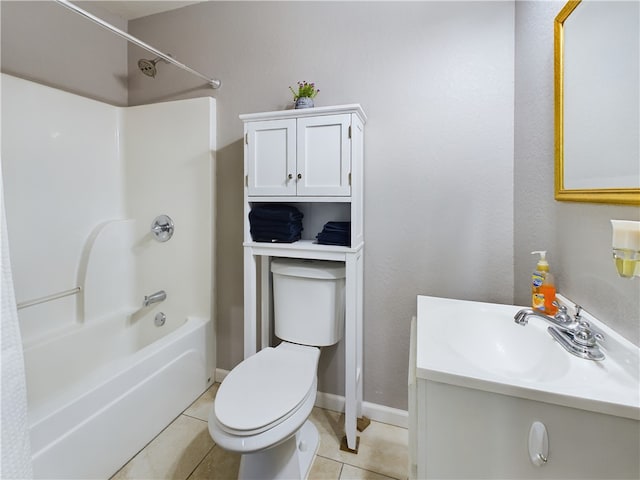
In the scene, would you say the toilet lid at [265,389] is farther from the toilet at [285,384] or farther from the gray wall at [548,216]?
the gray wall at [548,216]

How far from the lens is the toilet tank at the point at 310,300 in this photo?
1414 millimetres

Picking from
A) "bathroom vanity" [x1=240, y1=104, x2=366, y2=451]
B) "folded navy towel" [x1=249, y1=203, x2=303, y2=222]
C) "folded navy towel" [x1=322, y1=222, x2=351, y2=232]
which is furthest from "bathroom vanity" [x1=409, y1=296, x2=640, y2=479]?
"folded navy towel" [x1=249, y1=203, x2=303, y2=222]

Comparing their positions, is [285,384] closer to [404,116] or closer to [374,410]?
A: [374,410]

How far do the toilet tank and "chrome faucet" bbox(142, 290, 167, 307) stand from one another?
2.77 ft

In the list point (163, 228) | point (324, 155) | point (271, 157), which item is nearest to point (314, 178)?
point (324, 155)

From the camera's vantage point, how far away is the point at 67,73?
5.67ft

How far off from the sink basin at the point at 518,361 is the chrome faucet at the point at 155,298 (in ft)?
5.12

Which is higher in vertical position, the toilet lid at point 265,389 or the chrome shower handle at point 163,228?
the chrome shower handle at point 163,228

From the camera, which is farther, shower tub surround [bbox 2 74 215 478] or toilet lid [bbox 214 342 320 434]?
shower tub surround [bbox 2 74 215 478]

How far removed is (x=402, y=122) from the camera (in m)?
1.43

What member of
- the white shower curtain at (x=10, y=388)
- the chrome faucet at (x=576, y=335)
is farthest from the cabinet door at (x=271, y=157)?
the chrome faucet at (x=576, y=335)

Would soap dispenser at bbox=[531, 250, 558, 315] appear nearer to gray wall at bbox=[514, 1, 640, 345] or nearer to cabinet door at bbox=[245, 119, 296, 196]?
gray wall at bbox=[514, 1, 640, 345]

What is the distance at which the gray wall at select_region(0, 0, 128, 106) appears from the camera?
1500 mm

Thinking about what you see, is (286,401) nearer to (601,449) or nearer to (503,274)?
(601,449)
